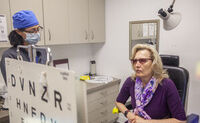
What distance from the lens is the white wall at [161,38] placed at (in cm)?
199

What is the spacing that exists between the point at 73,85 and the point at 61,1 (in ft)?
6.54

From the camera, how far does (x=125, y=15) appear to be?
2641 millimetres

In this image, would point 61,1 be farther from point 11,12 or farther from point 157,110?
point 157,110

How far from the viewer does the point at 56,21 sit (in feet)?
7.30

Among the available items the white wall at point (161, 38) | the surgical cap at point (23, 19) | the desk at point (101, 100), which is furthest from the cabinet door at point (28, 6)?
the white wall at point (161, 38)

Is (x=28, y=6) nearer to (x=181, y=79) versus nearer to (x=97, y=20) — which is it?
(x=97, y=20)

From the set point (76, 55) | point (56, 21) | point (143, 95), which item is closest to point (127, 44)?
point (76, 55)

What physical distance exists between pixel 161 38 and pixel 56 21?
1.48 metres

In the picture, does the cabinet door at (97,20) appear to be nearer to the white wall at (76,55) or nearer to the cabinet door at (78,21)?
the cabinet door at (78,21)

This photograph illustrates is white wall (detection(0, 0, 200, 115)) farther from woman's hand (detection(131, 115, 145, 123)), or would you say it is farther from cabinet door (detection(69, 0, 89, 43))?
woman's hand (detection(131, 115, 145, 123))

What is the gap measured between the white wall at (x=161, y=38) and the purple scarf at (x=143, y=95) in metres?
0.92

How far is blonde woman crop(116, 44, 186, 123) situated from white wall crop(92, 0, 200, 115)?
2.60ft

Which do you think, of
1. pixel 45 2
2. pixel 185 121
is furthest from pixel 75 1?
pixel 185 121

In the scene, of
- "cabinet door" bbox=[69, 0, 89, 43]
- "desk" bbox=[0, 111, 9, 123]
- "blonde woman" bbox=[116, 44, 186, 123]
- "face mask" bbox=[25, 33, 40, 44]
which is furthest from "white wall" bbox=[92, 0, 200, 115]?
"desk" bbox=[0, 111, 9, 123]
